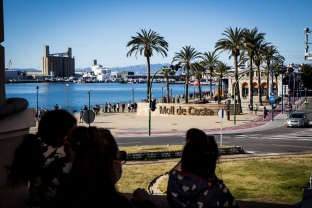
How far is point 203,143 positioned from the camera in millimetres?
3555

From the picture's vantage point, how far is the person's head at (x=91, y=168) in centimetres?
278

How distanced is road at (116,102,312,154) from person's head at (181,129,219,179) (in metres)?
19.7

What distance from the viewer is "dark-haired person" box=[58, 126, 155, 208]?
9.13 feet

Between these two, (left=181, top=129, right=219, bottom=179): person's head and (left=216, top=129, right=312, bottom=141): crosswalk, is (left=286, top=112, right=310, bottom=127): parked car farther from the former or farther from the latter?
(left=181, top=129, right=219, bottom=179): person's head

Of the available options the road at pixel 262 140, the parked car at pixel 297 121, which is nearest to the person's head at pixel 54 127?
the road at pixel 262 140

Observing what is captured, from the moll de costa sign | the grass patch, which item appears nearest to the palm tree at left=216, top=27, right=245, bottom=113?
the moll de costa sign

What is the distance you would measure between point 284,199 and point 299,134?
21344 mm

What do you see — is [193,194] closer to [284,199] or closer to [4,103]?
[4,103]

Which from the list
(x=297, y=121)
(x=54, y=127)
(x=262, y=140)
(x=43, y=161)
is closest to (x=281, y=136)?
(x=262, y=140)

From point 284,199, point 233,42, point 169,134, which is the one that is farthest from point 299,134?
point 233,42

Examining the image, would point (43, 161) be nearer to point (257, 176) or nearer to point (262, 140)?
point (257, 176)

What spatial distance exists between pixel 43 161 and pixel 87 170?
0.62m

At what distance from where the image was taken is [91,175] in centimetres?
277

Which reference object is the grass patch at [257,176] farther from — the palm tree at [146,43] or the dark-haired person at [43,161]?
the palm tree at [146,43]
